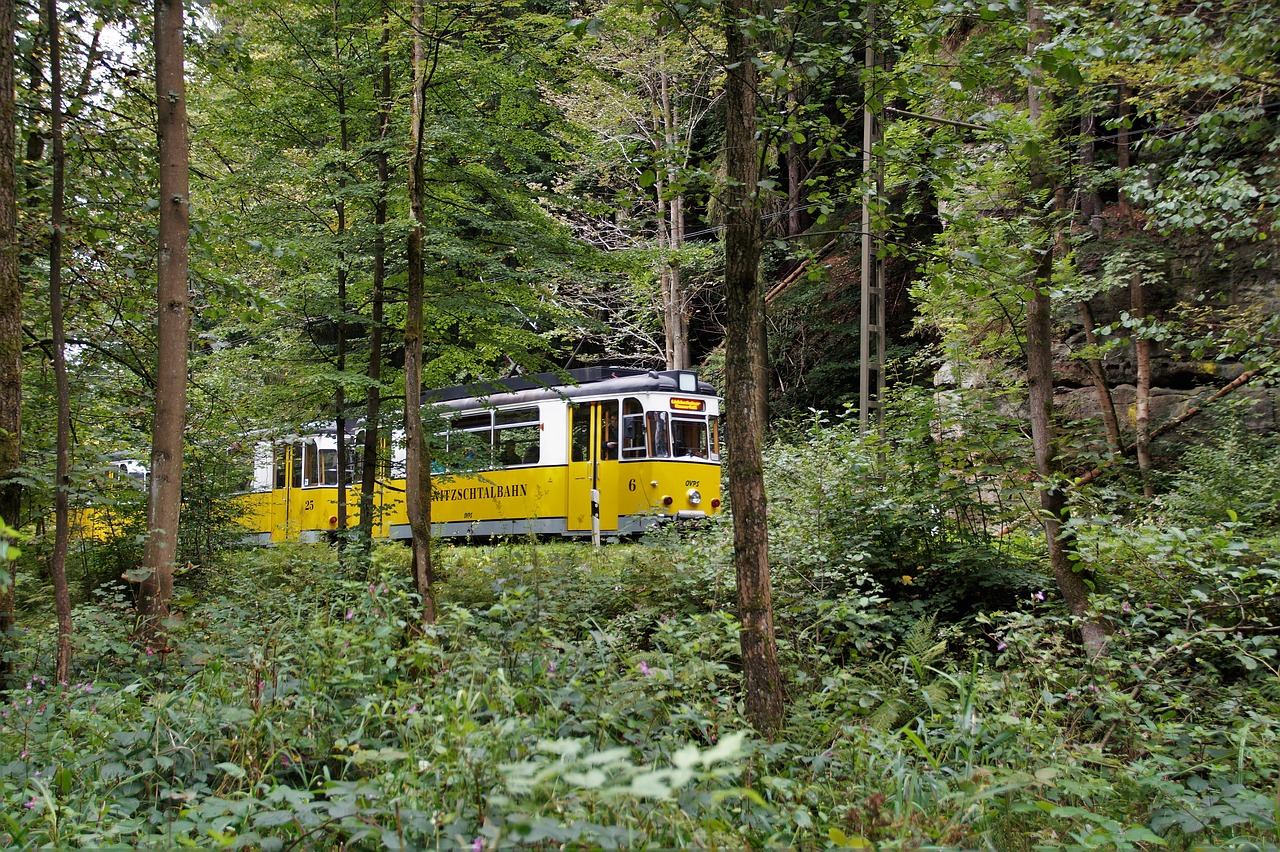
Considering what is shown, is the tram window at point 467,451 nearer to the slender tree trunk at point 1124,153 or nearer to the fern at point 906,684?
the fern at point 906,684

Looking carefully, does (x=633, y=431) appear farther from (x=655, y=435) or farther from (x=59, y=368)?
(x=59, y=368)

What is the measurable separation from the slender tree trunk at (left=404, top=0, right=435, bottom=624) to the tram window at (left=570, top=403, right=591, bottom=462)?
8740 millimetres

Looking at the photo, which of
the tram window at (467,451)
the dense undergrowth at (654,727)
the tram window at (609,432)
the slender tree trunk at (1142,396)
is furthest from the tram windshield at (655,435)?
the dense undergrowth at (654,727)

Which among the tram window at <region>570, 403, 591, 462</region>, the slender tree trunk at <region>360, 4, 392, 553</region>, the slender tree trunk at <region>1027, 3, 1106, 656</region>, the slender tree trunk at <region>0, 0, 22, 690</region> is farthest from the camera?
the tram window at <region>570, 403, 591, 462</region>

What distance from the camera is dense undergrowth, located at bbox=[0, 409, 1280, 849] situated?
281 centimetres

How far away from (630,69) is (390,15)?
14.5 m

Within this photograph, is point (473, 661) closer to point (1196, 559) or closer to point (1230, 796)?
point (1230, 796)

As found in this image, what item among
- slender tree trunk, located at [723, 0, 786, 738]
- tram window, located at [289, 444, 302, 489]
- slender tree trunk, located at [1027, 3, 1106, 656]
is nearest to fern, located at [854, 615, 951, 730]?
slender tree trunk, located at [723, 0, 786, 738]

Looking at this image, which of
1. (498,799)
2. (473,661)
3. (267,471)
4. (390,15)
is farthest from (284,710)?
(267,471)

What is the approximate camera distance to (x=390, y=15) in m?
7.84

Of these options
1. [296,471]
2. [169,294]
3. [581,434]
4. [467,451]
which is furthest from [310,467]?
[169,294]

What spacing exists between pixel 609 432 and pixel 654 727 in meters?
11.9

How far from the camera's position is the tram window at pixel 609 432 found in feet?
52.0

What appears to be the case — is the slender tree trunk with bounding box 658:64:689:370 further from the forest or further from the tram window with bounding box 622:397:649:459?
the forest
